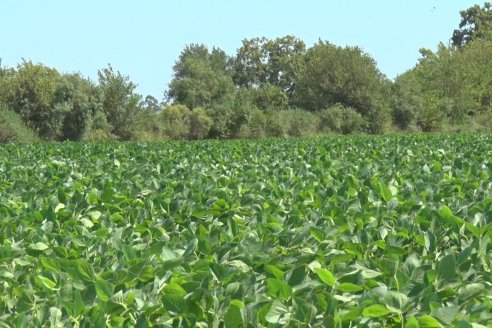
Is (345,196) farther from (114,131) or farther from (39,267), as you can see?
(114,131)

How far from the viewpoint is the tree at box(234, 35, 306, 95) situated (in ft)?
325

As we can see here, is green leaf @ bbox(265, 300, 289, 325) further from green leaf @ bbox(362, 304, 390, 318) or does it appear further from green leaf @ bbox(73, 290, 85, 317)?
green leaf @ bbox(73, 290, 85, 317)

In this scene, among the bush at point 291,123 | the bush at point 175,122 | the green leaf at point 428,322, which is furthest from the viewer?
the bush at point 291,123

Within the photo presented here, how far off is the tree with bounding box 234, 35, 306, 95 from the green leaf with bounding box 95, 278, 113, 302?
96246mm

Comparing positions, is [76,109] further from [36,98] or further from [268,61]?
[268,61]

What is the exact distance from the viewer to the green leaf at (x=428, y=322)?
243 cm

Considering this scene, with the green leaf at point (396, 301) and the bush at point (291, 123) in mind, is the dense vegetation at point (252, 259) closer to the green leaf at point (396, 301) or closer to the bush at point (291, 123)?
the green leaf at point (396, 301)

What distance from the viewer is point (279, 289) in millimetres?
2688

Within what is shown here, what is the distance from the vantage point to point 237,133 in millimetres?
52938

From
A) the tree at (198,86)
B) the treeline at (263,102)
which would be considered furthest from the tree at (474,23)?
the tree at (198,86)

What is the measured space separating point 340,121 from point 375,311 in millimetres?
52898

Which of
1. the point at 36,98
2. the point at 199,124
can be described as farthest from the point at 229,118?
the point at 36,98

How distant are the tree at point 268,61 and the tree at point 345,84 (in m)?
36.6

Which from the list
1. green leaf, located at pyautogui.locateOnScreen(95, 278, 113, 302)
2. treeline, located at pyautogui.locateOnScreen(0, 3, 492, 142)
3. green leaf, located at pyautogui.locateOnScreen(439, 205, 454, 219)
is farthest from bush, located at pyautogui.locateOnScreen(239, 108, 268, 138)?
green leaf, located at pyautogui.locateOnScreen(95, 278, 113, 302)
